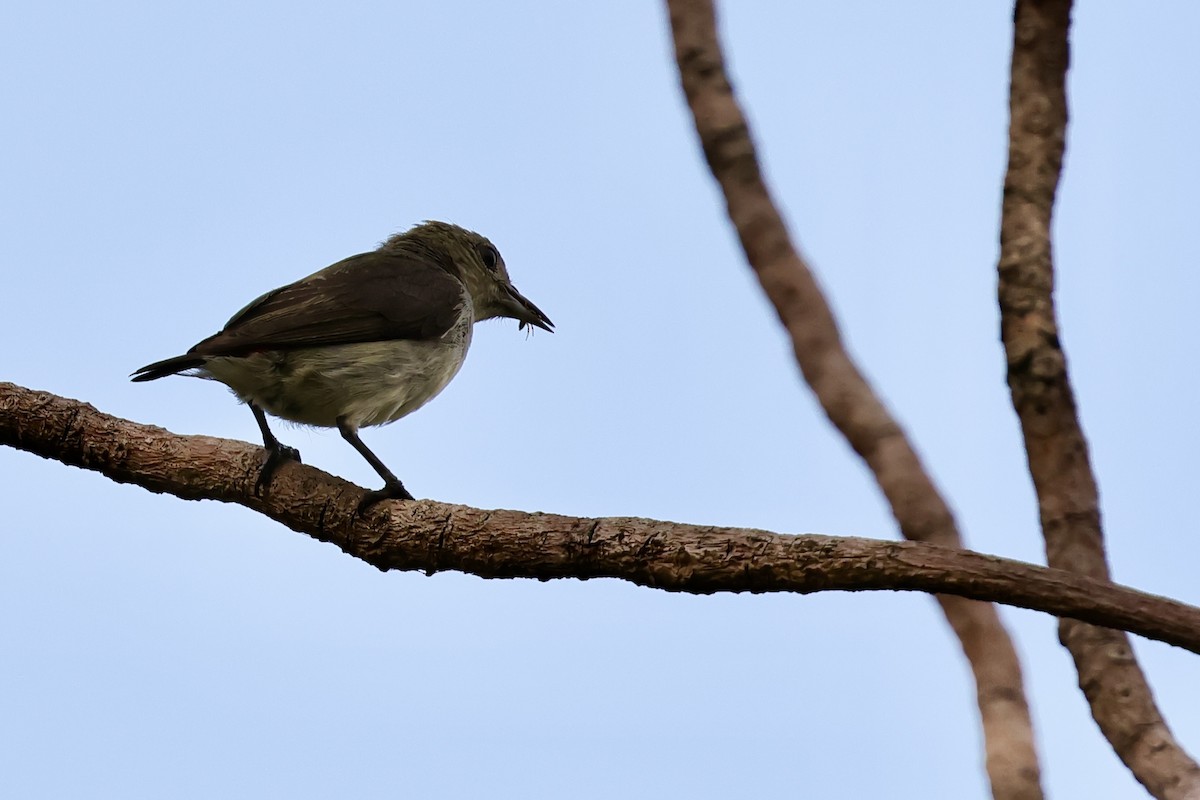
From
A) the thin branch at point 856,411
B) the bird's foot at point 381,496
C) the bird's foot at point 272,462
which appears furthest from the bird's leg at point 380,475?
the thin branch at point 856,411

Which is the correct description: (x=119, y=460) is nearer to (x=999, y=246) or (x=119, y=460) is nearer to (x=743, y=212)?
(x=743, y=212)

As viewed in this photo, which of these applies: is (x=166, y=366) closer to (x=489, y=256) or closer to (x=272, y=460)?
(x=272, y=460)

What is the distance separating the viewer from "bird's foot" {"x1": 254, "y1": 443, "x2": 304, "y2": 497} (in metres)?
5.14

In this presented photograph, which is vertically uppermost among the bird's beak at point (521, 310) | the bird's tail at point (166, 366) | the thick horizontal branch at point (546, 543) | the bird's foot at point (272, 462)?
the bird's beak at point (521, 310)

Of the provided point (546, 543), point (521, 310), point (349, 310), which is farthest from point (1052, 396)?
point (521, 310)

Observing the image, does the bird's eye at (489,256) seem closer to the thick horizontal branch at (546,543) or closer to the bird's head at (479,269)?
the bird's head at (479,269)

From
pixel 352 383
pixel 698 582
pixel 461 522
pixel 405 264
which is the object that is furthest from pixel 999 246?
pixel 405 264

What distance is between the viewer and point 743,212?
4.05 meters

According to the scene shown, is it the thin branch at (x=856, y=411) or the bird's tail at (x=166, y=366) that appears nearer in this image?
the thin branch at (x=856, y=411)

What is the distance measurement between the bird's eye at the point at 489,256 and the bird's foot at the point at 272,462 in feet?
10.8

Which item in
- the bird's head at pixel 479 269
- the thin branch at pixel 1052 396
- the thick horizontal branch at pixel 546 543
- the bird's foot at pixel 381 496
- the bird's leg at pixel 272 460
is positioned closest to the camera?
the thick horizontal branch at pixel 546 543

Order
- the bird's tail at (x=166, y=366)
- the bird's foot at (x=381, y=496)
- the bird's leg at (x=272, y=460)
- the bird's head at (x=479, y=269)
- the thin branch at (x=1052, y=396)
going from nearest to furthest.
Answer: the thin branch at (x=1052, y=396), the bird's foot at (x=381, y=496), the bird's leg at (x=272, y=460), the bird's tail at (x=166, y=366), the bird's head at (x=479, y=269)

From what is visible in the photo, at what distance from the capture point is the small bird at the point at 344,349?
602 cm

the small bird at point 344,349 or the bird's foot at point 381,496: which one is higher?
the small bird at point 344,349
